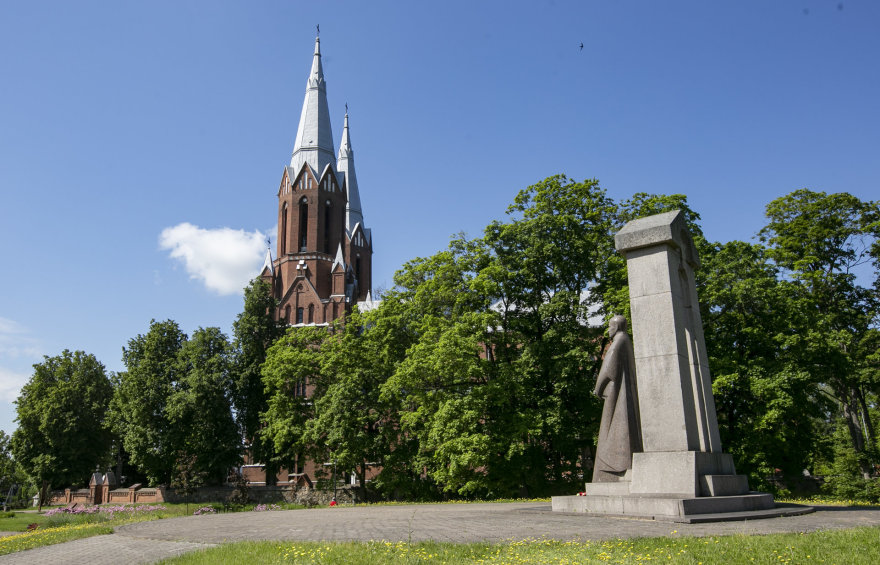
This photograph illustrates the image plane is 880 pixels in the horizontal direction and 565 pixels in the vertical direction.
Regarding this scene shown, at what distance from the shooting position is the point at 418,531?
9391mm

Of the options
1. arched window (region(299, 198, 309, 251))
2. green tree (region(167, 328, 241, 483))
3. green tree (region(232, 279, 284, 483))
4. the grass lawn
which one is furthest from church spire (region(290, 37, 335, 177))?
the grass lawn

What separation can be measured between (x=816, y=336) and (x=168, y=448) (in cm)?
3166

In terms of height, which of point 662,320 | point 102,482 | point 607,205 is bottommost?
point 102,482

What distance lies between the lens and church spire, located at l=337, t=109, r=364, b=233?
239 feet

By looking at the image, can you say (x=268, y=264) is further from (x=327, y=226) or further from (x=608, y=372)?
(x=608, y=372)

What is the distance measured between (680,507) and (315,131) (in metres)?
57.8

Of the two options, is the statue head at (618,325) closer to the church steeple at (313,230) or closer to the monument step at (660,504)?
the monument step at (660,504)

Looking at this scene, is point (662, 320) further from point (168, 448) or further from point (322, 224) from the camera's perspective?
point (322, 224)

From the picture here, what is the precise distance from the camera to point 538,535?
8289 millimetres

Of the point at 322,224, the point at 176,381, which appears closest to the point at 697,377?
the point at 176,381

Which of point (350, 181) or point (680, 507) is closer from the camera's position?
point (680, 507)

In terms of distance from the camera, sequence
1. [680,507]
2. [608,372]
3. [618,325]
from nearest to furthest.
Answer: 1. [680,507]
2. [608,372]
3. [618,325]

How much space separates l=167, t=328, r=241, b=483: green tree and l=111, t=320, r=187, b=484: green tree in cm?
65

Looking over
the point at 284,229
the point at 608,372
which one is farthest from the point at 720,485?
the point at 284,229
